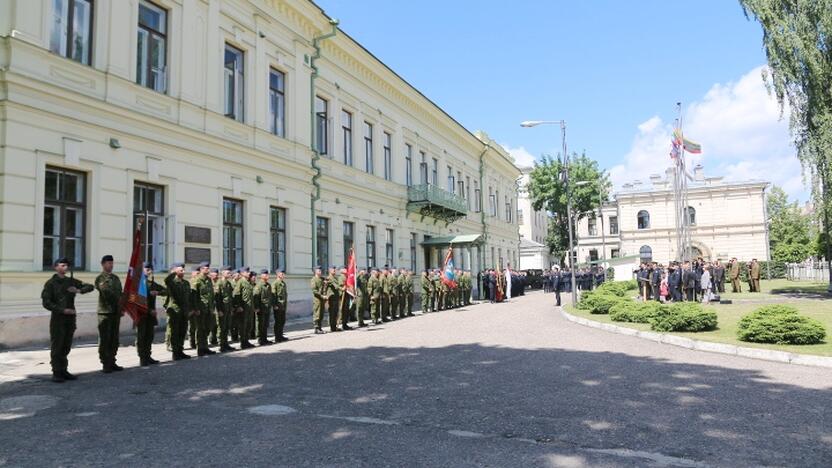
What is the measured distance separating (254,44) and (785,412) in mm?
17754

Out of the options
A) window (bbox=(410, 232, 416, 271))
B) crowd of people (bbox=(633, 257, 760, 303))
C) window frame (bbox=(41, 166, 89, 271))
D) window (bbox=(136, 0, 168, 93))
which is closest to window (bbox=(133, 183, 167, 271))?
window frame (bbox=(41, 166, 89, 271))

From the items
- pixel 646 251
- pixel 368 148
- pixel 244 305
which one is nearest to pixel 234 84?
pixel 244 305

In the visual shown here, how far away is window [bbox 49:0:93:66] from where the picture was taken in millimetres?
12625

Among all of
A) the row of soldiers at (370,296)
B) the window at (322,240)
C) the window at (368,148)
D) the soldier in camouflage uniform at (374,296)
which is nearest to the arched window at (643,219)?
the row of soldiers at (370,296)

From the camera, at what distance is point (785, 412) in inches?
238

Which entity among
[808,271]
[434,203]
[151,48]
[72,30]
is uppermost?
[151,48]

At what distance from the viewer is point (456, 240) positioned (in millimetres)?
30000

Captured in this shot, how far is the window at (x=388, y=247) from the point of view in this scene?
1069 inches

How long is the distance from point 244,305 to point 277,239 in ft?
23.5

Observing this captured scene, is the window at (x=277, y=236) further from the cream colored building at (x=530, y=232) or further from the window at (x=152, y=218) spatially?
the cream colored building at (x=530, y=232)

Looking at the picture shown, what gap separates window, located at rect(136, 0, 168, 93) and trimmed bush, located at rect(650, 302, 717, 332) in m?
13.9

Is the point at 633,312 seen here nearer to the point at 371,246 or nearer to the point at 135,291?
the point at 135,291

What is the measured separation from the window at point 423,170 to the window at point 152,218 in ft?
60.5

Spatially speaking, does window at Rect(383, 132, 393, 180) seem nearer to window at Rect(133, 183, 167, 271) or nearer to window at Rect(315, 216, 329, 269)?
window at Rect(315, 216, 329, 269)
